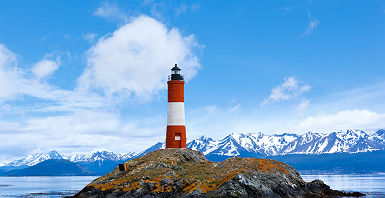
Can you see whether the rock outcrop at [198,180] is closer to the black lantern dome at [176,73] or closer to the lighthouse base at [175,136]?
the lighthouse base at [175,136]

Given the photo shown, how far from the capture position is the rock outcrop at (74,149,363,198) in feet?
183

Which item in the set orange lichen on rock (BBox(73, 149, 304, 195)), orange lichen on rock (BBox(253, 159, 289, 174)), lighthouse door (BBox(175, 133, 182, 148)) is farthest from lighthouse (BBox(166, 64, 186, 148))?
orange lichen on rock (BBox(253, 159, 289, 174))

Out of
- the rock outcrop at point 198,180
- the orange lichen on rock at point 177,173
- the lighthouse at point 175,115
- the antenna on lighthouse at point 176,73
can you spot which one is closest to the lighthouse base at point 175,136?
the lighthouse at point 175,115

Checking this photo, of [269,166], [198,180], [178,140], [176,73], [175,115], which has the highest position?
[176,73]

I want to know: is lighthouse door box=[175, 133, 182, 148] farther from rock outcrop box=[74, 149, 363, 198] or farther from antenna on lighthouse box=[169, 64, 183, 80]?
antenna on lighthouse box=[169, 64, 183, 80]

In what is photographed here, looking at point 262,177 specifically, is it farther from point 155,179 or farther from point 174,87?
point 174,87

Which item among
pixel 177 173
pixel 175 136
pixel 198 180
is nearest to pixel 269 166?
pixel 198 180

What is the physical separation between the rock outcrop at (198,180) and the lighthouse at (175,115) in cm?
244

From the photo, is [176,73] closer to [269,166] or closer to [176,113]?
[176,113]

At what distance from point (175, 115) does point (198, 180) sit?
1850cm

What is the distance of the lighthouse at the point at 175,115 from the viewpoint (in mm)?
74562

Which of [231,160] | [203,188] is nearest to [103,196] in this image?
[203,188]

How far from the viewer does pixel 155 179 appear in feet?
196

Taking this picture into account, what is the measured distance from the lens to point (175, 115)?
7456 centimetres
